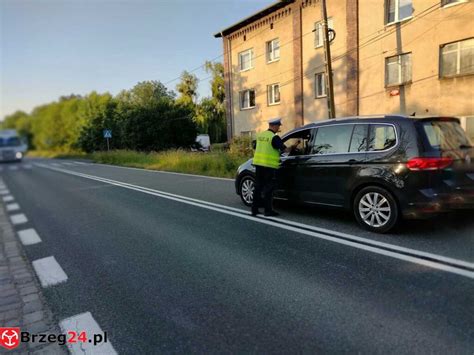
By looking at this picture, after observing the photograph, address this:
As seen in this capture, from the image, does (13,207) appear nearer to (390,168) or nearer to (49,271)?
(49,271)

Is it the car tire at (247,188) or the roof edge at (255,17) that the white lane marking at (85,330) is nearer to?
the car tire at (247,188)

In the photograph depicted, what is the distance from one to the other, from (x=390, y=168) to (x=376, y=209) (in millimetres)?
657

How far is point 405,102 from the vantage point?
15.8 m

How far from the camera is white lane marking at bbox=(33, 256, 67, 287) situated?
14.1ft

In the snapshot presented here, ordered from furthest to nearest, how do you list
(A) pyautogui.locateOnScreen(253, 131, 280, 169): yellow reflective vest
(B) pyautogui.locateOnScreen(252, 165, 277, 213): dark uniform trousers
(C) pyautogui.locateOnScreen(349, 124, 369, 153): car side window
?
1. (B) pyautogui.locateOnScreen(252, 165, 277, 213): dark uniform trousers
2. (A) pyautogui.locateOnScreen(253, 131, 280, 169): yellow reflective vest
3. (C) pyautogui.locateOnScreen(349, 124, 369, 153): car side window

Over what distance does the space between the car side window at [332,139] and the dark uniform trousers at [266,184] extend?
0.92 metres

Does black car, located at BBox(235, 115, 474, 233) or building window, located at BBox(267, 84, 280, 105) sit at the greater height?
building window, located at BBox(267, 84, 280, 105)

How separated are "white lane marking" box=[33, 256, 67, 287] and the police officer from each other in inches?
140

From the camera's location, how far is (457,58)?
14062 millimetres

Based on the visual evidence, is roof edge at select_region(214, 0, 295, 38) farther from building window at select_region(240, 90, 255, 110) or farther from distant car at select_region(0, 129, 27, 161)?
distant car at select_region(0, 129, 27, 161)

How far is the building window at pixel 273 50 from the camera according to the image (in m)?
23.2

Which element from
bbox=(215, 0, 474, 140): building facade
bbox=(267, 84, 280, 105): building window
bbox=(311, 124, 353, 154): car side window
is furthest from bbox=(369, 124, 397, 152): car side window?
bbox=(267, 84, 280, 105): building window

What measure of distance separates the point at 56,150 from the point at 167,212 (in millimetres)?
69876

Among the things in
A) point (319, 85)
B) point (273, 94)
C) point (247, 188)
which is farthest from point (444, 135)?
point (273, 94)
